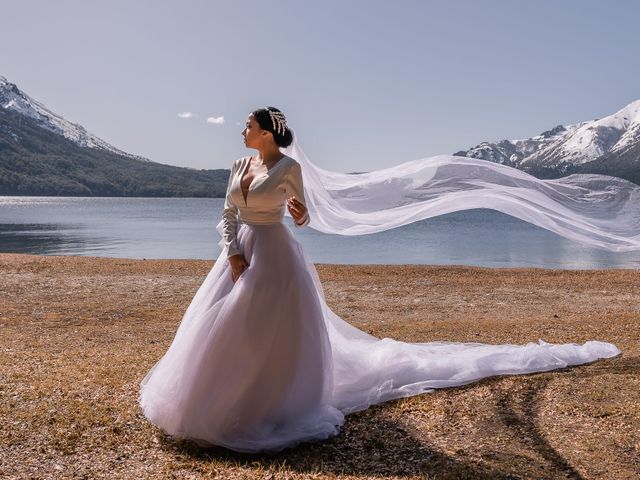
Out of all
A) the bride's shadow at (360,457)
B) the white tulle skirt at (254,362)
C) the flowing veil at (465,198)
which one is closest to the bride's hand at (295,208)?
the white tulle skirt at (254,362)

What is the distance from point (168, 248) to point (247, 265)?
3679cm

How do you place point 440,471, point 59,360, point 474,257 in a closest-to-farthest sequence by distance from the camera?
point 440,471
point 59,360
point 474,257

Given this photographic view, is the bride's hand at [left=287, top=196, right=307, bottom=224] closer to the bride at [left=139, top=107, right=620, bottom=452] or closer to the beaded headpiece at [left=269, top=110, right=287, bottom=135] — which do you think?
the bride at [left=139, top=107, right=620, bottom=452]

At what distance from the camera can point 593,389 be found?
6555 millimetres

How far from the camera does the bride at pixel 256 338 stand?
510cm

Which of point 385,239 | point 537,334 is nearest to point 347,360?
point 537,334

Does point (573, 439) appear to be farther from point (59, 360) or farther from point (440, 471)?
point (59, 360)

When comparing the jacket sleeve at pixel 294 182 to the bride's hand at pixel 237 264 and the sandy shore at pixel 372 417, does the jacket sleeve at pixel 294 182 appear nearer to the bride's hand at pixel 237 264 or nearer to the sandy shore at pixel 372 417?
the bride's hand at pixel 237 264

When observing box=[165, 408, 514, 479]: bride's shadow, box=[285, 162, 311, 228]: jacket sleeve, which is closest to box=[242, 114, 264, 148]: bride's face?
box=[285, 162, 311, 228]: jacket sleeve

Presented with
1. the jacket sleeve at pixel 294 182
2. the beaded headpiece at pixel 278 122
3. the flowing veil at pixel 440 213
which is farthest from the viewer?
the flowing veil at pixel 440 213

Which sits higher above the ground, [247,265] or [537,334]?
[247,265]

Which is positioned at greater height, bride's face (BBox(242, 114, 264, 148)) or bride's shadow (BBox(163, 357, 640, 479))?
bride's face (BBox(242, 114, 264, 148))

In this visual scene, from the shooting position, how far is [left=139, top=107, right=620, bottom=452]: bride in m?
5.10

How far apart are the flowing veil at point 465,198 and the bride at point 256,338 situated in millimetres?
1366
